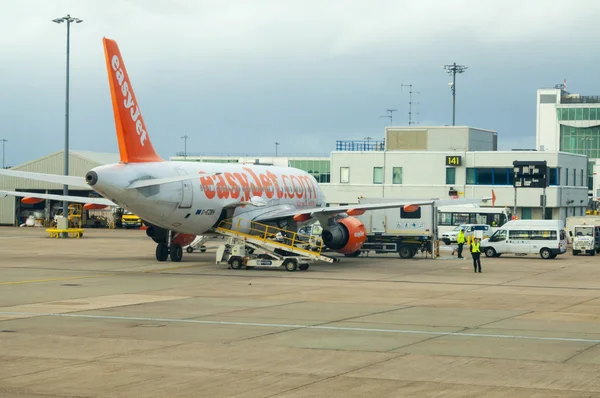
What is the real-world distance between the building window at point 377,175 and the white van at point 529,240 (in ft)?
101

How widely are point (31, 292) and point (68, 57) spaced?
46.1 metres

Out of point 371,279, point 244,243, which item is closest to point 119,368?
point 371,279

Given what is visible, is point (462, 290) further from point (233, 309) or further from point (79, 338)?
point (79, 338)

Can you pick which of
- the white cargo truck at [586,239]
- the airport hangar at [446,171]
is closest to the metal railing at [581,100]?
the airport hangar at [446,171]

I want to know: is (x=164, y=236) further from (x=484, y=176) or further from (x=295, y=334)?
(x=484, y=176)

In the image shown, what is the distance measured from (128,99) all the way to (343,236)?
13873 millimetres

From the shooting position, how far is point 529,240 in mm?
57844

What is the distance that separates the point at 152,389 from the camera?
16.2 metres

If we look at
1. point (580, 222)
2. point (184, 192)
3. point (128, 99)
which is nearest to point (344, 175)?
point (580, 222)

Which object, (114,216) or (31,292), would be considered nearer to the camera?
(31,292)

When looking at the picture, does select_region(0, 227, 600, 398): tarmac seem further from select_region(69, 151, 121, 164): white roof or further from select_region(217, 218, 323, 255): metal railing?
select_region(69, 151, 121, 164): white roof

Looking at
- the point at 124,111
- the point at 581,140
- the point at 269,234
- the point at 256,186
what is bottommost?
the point at 269,234

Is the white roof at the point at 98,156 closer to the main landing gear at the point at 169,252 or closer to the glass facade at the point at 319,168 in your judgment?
the glass facade at the point at 319,168

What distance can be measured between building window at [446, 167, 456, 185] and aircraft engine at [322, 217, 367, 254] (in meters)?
39.5
